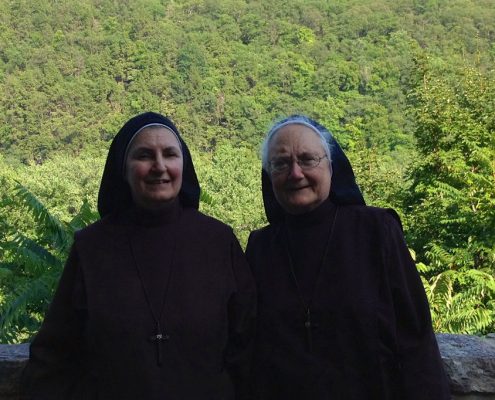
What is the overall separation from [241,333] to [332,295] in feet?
0.92

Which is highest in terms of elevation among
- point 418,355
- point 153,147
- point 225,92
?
point 225,92

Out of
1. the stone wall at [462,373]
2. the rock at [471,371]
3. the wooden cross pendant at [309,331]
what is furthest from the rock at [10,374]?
the rock at [471,371]

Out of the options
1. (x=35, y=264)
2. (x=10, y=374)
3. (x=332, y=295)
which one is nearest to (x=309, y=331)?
(x=332, y=295)

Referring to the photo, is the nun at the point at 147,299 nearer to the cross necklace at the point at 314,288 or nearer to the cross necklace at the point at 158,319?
the cross necklace at the point at 158,319

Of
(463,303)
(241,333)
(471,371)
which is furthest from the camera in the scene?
(463,303)

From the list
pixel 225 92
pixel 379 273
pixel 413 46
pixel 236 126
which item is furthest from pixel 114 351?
pixel 225 92

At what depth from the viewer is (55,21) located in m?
104

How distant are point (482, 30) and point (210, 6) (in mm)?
41750

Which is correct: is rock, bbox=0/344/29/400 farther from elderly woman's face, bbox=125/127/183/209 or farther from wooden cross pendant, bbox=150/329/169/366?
elderly woman's face, bbox=125/127/183/209

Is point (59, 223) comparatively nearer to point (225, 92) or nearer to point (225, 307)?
point (225, 307)

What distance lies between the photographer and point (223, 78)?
92.1 metres

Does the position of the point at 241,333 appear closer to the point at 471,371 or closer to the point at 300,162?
the point at 300,162

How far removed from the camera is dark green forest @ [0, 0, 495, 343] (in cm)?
4272

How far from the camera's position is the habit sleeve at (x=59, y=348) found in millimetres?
1971
